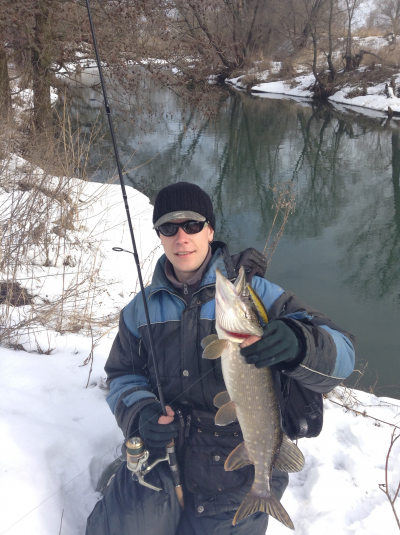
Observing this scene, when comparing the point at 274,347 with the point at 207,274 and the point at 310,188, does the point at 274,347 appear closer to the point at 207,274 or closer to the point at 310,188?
the point at 207,274

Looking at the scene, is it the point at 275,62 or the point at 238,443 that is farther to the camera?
the point at 275,62

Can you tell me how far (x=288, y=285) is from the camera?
6109 millimetres

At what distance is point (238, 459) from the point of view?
168 cm

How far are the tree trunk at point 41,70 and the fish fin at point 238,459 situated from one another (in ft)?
23.6

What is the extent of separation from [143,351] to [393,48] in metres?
26.1

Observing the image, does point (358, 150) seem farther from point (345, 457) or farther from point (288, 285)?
point (345, 457)

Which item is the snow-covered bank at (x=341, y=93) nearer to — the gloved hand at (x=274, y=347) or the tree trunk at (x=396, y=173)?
the tree trunk at (x=396, y=173)

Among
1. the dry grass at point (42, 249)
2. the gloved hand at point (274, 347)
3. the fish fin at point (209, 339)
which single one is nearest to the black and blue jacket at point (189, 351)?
the fish fin at point (209, 339)

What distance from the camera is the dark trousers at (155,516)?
1.73 metres

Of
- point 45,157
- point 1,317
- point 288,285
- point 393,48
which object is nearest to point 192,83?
point 45,157

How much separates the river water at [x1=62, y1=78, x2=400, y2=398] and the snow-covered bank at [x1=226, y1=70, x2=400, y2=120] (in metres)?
2.57

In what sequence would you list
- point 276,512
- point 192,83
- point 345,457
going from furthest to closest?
point 192,83 → point 345,457 → point 276,512

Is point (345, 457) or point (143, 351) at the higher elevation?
point (143, 351)

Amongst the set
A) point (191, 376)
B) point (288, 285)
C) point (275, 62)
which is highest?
point (275, 62)
